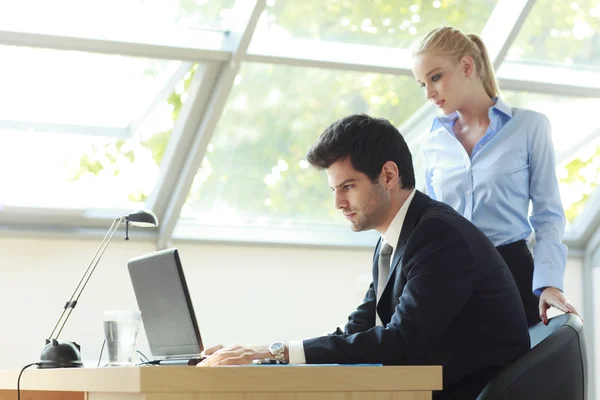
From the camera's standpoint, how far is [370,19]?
13.7 ft

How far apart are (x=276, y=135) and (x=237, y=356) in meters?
2.82

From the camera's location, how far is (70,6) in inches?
145

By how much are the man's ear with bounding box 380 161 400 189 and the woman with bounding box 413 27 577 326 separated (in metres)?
0.66

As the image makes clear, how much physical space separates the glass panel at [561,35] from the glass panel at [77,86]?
69.2 inches

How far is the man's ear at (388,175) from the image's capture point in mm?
2143

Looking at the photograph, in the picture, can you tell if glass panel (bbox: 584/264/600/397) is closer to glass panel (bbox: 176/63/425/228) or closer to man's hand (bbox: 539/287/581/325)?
glass panel (bbox: 176/63/425/228)

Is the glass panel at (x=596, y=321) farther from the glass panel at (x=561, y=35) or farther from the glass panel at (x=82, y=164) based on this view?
the glass panel at (x=82, y=164)

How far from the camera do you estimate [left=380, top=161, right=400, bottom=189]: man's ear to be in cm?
214

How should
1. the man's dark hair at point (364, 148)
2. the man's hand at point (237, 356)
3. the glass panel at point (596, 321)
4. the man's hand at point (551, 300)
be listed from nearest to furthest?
the man's hand at point (237, 356), the man's dark hair at point (364, 148), the man's hand at point (551, 300), the glass panel at point (596, 321)

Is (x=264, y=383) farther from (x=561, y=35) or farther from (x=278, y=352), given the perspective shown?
(x=561, y=35)

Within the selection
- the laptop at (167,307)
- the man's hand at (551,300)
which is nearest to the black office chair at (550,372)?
the man's hand at (551,300)

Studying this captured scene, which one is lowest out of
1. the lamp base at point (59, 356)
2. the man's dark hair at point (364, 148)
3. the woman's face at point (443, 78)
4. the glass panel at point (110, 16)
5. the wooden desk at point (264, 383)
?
the wooden desk at point (264, 383)

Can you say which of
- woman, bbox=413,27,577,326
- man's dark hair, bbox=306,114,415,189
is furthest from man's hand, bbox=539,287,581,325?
man's dark hair, bbox=306,114,415,189

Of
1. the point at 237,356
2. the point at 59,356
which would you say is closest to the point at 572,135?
the point at 59,356
